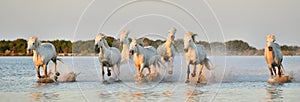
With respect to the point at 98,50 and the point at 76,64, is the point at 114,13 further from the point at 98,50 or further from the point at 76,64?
the point at 76,64

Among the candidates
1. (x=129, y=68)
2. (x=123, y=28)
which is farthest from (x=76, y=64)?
(x=123, y=28)

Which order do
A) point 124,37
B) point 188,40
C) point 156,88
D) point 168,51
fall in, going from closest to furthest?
1. point 156,88
2. point 188,40
3. point 124,37
4. point 168,51

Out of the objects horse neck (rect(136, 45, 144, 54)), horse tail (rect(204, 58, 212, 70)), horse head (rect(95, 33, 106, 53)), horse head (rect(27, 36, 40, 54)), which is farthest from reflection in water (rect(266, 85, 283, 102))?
horse head (rect(27, 36, 40, 54))

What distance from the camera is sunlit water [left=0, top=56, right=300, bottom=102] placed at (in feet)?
54.3

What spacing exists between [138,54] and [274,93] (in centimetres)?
554

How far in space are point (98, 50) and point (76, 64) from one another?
3768 mm

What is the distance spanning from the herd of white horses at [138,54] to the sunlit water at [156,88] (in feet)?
1.25

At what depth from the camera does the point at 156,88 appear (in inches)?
753

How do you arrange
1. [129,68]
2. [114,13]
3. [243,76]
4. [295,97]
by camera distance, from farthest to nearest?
1. [243,76]
2. [129,68]
3. [114,13]
4. [295,97]

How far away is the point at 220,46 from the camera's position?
829 inches

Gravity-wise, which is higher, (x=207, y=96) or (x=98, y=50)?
(x=98, y=50)

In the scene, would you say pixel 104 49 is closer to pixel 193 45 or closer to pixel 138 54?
pixel 138 54

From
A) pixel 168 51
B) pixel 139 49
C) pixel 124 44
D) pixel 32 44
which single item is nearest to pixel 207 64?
pixel 168 51

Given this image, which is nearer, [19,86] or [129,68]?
[19,86]
